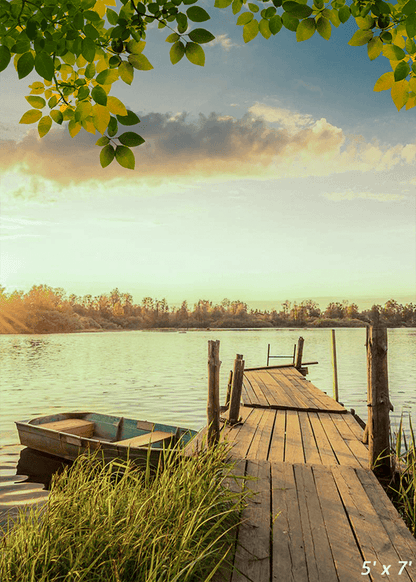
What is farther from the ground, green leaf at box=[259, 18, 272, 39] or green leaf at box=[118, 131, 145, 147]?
green leaf at box=[259, 18, 272, 39]

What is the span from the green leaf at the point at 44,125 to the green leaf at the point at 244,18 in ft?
4.58

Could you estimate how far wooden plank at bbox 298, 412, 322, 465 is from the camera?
23.1 ft

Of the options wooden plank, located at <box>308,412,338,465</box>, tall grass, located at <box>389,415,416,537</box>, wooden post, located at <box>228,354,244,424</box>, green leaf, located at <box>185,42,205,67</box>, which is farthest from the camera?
wooden post, located at <box>228,354,244,424</box>

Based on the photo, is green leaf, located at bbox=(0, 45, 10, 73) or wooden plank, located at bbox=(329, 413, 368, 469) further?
wooden plank, located at bbox=(329, 413, 368, 469)

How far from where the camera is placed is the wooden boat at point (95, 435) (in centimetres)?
1074

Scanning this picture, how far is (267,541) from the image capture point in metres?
4.44

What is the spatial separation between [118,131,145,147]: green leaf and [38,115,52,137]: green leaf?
0.56m

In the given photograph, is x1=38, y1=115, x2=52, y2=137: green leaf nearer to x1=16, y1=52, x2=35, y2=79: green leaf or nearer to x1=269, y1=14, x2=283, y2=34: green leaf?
x1=16, y1=52, x2=35, y2=79: green leaf

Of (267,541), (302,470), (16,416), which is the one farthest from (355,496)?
(16,416)

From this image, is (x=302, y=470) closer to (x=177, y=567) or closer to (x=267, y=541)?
(x=267, y=541)

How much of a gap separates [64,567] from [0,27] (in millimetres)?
4108

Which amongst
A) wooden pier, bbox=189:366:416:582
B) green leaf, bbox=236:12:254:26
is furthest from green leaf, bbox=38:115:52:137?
wooden pier, bbox=189:366:416:582

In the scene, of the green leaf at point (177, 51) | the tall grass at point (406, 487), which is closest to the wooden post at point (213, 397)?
the tall grass at point (406, 487)

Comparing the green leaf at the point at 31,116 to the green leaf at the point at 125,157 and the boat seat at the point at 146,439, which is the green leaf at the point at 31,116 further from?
the boat seat at the point at 146,439
